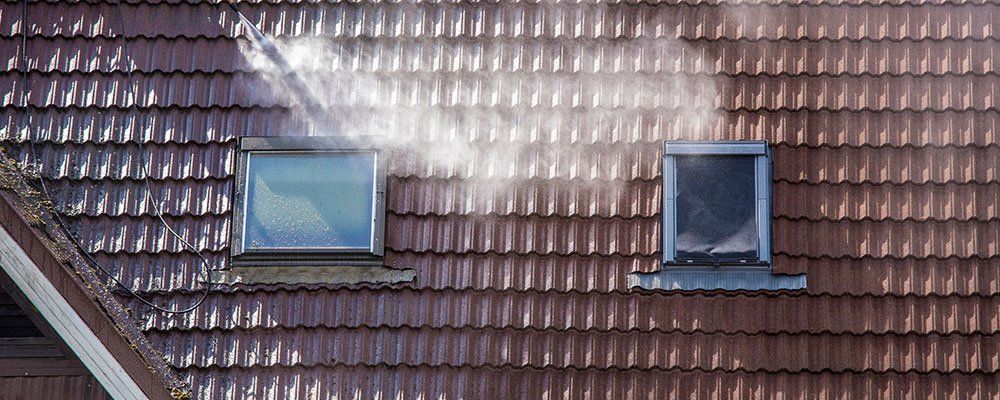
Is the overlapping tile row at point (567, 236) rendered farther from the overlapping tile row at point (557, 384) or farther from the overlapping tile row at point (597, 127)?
the overlapping tile row at point (557, 384)

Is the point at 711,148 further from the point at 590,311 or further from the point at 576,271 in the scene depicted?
the point at 590,311

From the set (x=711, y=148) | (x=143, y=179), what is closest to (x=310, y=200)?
(x=143, y=179)

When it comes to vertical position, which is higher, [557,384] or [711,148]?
[711,148]

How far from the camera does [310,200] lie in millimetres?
10062

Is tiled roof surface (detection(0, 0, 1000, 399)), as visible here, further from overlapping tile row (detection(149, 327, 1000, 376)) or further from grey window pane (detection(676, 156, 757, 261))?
grey window pane (detection(676, 156, 757, 261))

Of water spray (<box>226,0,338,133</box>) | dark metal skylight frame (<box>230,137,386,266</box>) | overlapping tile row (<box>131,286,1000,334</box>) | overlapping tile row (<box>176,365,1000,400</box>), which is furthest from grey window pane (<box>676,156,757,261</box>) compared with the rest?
water spray (<box>226,0,338,133</box>)

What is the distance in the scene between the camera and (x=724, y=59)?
10.2 metres

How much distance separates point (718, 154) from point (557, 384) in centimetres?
221

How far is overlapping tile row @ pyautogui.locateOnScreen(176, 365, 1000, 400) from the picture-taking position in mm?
9352

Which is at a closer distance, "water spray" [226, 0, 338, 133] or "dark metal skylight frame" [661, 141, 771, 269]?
"dark metal skylight frame" [661, 141, 771, 269]

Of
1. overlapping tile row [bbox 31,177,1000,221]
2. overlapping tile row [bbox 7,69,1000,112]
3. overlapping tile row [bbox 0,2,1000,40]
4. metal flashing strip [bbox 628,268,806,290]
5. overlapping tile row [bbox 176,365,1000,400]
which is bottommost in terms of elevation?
overlapping tile row [bbox 176,365,1000,400]

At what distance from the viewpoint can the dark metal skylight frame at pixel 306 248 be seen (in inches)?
389

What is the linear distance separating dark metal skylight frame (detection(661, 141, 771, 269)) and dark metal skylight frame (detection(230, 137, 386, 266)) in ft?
7.23

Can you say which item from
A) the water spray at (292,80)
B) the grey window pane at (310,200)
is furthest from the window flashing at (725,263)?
the water spray at (292,80)
